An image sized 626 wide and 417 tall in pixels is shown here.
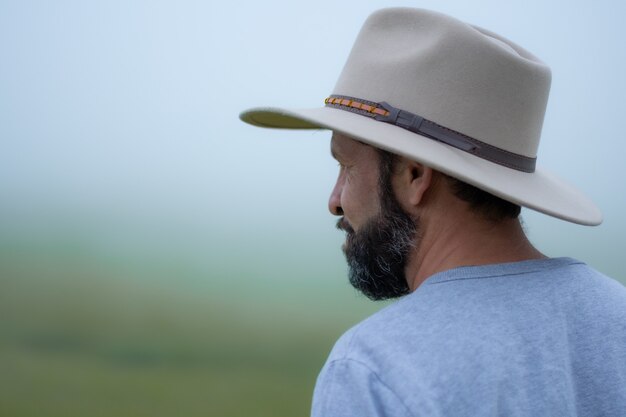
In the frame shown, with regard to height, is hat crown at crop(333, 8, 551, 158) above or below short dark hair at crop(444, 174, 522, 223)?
above

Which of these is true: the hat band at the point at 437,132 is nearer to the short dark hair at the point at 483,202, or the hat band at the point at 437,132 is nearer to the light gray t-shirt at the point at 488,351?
the short dark hair at the point at 483,202

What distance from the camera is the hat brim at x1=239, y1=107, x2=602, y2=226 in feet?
2.79

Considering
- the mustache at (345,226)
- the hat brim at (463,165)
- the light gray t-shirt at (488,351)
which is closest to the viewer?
the light gray t-shirt at (488,351)

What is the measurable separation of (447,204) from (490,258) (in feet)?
0.27

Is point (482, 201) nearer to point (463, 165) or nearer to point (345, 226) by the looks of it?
point (463, 165)

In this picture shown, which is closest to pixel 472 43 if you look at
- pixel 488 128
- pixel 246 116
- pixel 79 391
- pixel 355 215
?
pixel 488 128

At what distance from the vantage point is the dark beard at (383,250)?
0.93 meters

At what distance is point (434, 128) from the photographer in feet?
3.01

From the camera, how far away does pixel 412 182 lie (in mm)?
917

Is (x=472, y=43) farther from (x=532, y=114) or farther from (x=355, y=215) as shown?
(x=355, y=215)

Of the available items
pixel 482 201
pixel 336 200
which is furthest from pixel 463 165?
pixel 336 200

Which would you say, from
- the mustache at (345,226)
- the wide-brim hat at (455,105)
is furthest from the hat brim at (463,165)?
the mustache at (345,226)

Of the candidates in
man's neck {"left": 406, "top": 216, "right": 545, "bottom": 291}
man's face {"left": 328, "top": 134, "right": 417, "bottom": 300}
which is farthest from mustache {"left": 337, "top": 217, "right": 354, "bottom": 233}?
man's neck {"left": 406, "top": 216, "right": 545, "bottom": 291}

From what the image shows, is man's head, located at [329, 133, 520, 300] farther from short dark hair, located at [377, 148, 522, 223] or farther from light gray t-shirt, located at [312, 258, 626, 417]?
light gray t-shirt, located at [312, 258, 626, 417]
